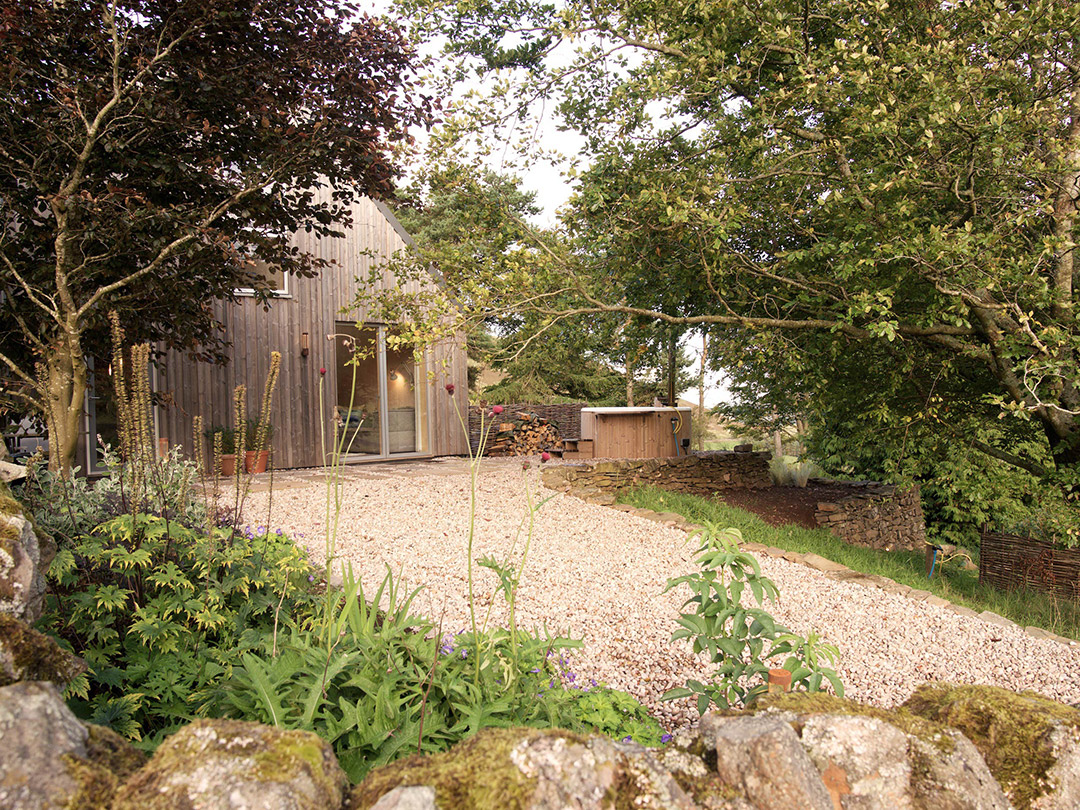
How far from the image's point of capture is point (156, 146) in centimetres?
558

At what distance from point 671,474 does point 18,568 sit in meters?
9.54

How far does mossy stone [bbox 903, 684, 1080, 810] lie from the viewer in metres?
1.07

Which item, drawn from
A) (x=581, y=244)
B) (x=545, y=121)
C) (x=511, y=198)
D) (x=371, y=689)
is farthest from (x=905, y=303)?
(x=511, y=198)

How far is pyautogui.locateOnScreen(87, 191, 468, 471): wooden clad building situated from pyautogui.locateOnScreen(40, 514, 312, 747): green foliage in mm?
5193

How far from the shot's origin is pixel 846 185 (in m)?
5.65

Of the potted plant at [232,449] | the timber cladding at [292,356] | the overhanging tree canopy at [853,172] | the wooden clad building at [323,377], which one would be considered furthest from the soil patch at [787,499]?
the potted plant at [232,449]

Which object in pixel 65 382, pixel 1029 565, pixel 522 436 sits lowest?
pixel 1029 565

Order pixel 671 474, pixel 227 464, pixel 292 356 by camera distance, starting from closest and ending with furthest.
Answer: pixel 227 464 → pixel 292 356 → pixel 671 474

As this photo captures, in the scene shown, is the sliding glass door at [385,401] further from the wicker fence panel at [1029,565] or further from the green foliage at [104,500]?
the wicker fence panel at [1029,565]

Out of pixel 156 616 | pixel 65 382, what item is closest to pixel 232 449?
pixel 65 382

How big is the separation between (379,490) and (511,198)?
16.8m

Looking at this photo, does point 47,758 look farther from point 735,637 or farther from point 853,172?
point 853,172

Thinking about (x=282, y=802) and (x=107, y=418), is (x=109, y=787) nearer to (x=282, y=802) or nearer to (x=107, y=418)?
(x=282, y=802)

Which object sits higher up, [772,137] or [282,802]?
[772,137]
